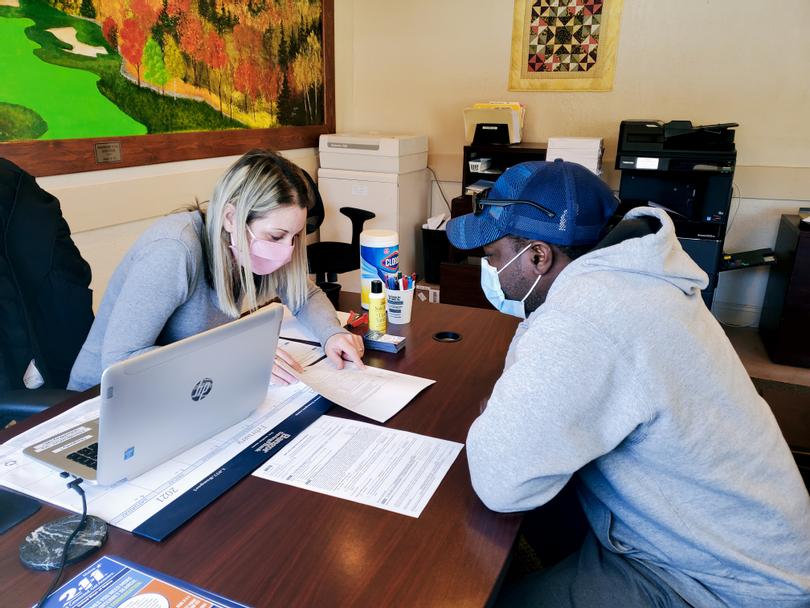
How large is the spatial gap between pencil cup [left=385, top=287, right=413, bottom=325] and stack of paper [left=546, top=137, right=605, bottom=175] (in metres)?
1.78

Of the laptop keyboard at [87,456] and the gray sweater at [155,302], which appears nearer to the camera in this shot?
the laptop keyboard at [87,456]

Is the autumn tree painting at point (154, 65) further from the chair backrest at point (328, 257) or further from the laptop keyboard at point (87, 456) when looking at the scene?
the laptop keyboard at point (87, 456)

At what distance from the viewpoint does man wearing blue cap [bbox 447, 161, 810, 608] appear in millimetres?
791

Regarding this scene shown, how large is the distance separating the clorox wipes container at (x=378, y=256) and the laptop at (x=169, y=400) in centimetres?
65

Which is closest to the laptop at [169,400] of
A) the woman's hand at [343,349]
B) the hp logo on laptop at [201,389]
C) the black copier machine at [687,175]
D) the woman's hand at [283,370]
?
the hp logo on laptop at [201,389]

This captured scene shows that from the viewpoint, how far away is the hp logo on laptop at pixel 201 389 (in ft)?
3.01

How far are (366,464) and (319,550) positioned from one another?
8.0 inches

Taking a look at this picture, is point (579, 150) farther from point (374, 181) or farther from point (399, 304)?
point (399, 304)

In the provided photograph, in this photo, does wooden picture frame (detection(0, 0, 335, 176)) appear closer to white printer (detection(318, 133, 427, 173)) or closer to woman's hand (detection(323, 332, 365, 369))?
white printer (detection(318, 133, 427, 173))

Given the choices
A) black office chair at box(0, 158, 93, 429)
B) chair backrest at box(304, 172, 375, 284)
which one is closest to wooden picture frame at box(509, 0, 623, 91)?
chair backrest at box(304, 172, 375, 284)

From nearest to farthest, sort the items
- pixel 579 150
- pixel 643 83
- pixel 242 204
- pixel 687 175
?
pixel 242 204, pixel 687 175, pixel 579 150, pixel 643 83

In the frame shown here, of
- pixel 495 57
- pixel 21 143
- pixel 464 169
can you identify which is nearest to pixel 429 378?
pixel 21 143

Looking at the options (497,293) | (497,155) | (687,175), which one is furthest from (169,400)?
(497,155)

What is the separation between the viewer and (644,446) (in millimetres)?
833
